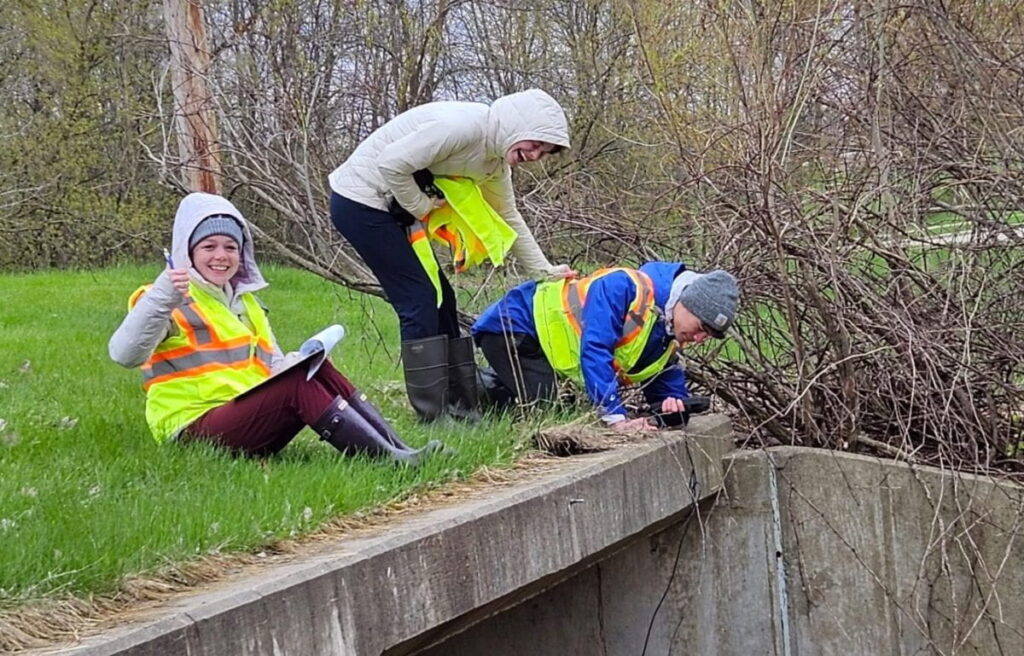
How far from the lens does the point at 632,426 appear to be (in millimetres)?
5090

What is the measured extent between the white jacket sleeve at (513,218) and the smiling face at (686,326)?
775mm

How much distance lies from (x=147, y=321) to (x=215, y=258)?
455 millimetres

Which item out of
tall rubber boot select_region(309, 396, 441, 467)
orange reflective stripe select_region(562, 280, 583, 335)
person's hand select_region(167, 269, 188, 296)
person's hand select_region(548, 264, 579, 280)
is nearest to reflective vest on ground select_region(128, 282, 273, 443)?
person's hand select_region(167, 269, 188, 296)

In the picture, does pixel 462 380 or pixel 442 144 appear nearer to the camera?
pixel 442 144

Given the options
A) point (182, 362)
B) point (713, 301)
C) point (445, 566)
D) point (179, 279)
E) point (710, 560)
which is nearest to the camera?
point (445, 566)

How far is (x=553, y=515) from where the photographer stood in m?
4.21

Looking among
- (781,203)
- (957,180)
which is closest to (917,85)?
(957,180)

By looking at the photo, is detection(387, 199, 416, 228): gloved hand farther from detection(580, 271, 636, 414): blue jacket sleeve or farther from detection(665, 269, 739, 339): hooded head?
detection(665, 269, 739, 339): hooded head

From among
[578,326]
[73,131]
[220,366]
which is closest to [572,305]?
[578,326]

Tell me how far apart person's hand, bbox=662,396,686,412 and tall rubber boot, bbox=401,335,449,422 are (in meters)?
0.97

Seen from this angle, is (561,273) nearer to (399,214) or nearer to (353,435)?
(399,214)

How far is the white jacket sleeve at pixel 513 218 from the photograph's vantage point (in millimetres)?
5340

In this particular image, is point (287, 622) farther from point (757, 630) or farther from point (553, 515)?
point (757, 630)

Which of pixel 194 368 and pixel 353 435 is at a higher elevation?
pixel 194 368
